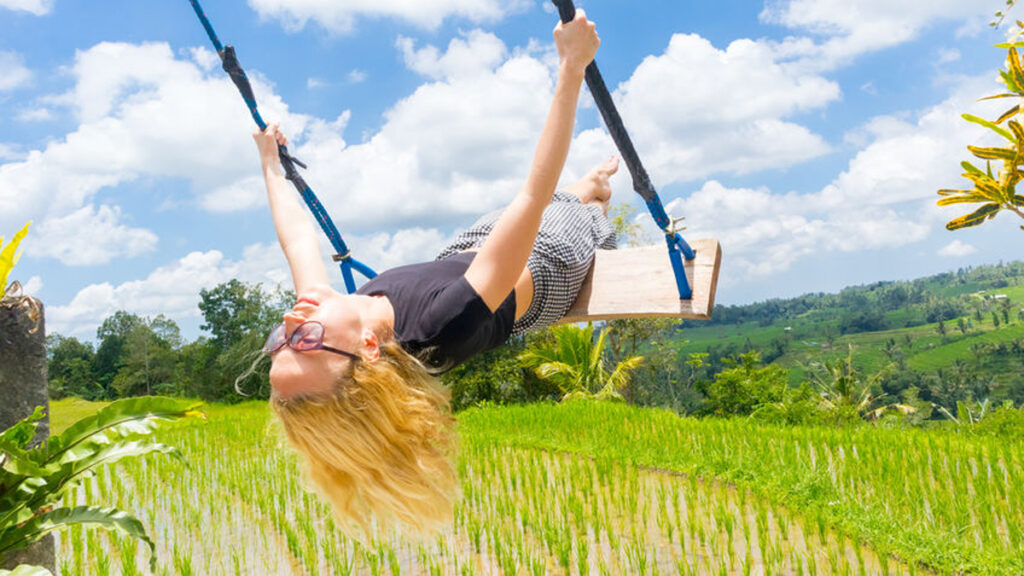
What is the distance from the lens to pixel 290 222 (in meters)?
2.23

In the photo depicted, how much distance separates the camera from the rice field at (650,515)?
2.74 meters

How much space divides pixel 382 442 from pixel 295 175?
3.16ft

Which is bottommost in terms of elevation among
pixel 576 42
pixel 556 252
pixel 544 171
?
pixel 556 252

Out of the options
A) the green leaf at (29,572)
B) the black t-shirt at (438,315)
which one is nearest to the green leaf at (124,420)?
the green leaf at (29,572)

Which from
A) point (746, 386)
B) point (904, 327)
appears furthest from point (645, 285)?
point (904, 327)

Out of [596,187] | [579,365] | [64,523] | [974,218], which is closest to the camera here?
[64,523]

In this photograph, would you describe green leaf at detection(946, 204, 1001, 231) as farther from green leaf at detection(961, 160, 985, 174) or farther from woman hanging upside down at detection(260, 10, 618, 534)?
woman hanging upside down at detection(260, 10, 618, 534)

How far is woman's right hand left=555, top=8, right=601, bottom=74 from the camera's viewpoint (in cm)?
164

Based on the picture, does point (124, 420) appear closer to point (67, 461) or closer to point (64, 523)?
point (67, 461)

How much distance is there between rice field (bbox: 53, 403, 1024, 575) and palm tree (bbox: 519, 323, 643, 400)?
13.1 feet

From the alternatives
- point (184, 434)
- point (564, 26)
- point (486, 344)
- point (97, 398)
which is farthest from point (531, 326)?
point (97, 398)

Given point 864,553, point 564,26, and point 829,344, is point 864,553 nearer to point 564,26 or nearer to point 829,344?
point 564,26

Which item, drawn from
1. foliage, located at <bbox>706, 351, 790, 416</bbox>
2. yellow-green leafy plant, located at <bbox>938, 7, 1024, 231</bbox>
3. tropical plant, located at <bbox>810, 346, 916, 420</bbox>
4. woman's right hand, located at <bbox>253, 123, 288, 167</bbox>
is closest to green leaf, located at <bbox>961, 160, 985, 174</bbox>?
yellow-green leafy plant, located at <bbox>938, 7, 1024, 231</bbox>

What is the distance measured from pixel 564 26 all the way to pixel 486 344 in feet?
3.03
